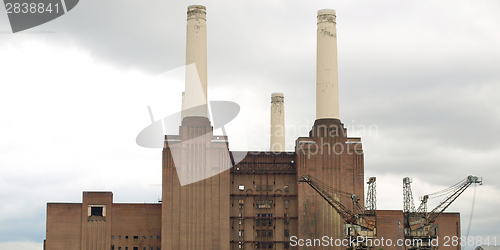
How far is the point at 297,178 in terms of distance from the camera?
10994 cm

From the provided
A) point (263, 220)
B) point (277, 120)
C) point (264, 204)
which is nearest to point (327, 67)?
point (264, 204)

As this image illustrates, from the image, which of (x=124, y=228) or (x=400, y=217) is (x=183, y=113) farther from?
(x=400, y=217)

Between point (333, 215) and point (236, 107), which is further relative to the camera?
point (236, 107)

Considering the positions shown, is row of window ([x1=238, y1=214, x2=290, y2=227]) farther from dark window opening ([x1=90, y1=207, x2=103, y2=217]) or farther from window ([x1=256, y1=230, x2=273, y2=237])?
dark window opening ([x1=90, y1=207, x2=103, y2=217])

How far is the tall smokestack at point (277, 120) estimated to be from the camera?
131875 mm

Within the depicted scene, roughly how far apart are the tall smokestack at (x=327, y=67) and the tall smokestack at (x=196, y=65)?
50.6 ft

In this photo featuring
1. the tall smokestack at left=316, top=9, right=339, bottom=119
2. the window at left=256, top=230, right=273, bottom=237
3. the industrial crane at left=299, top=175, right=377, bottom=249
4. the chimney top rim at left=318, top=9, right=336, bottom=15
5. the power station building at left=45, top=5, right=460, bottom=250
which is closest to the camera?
the industrial crane at left=299, top=175, right=377, bottom=249

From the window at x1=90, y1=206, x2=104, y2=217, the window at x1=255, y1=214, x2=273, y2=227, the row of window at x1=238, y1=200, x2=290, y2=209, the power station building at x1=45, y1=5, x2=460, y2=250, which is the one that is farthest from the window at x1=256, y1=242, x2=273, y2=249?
the window at x1=90, y1=206, x2=104, y2=217

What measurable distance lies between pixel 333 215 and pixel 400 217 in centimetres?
993

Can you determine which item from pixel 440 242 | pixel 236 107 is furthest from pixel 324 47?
pixel 440 242

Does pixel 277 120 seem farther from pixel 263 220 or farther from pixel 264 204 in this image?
pixel 263 220

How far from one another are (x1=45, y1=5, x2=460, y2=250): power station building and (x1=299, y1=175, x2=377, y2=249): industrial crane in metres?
0.87

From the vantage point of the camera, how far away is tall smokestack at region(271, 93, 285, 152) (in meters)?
132

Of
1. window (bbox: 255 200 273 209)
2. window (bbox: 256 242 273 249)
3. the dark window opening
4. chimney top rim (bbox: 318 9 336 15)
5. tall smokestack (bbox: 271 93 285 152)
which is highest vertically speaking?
chimney top rim (bbox: 318 9 336 15)
